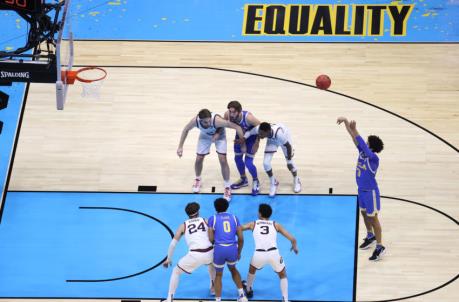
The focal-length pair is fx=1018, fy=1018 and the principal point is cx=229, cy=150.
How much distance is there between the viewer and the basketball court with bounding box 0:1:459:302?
47.4 feet

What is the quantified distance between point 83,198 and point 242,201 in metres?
2.48

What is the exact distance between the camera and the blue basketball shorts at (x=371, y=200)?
14344mm

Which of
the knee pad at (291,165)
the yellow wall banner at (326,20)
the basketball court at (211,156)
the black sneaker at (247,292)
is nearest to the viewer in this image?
the black sneaker at (247,292)

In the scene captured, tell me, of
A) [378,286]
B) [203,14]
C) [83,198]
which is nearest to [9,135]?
[83,198]

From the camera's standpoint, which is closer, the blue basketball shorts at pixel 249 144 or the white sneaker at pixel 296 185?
the blue basketball shorts at pixel 249 144

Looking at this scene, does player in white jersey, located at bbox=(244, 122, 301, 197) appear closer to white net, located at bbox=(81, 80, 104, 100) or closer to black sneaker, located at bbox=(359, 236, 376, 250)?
black sneaker, located at bbox=(359, 236, 376, 250)

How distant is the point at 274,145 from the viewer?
51.3 feet

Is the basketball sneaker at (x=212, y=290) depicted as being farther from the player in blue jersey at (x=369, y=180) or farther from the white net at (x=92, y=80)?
the white net at (x=92, y=80)

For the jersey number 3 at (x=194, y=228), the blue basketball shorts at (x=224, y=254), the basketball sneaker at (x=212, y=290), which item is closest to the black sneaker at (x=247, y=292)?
the basketball sneaker at (x=212, y=290)

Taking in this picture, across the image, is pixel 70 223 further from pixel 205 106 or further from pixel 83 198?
pixel 205 106

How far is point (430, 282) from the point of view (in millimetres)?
14188

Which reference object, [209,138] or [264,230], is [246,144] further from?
[264,230]

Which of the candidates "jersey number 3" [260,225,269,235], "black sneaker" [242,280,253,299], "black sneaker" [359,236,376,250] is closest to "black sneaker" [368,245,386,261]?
"black sneaker" [359,236,376,250]

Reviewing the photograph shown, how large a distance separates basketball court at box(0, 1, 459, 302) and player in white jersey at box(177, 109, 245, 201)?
13.1 inches
